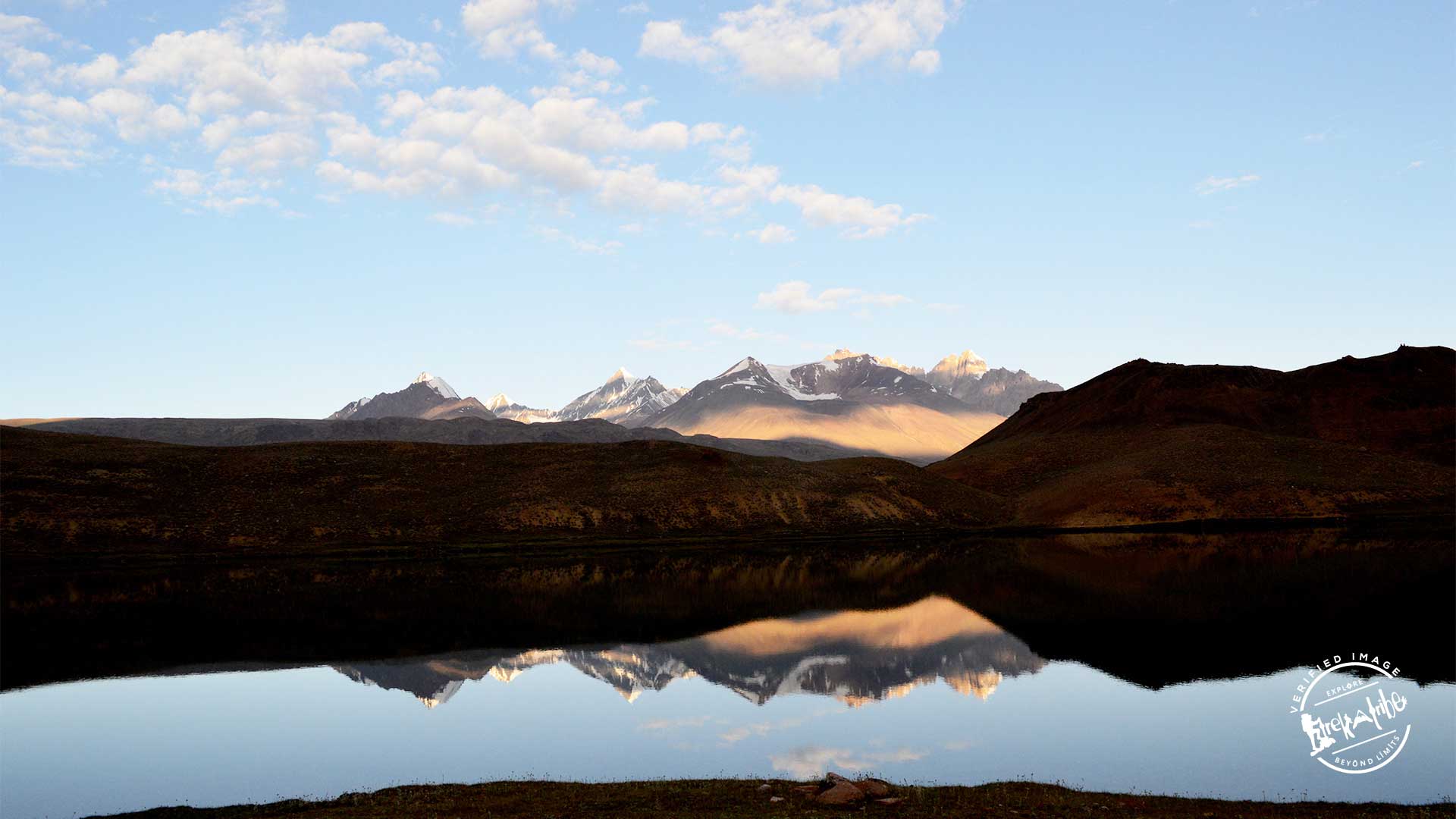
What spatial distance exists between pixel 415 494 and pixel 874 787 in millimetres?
117926

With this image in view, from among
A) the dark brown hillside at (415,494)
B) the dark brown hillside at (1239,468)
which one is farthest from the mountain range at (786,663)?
the dark brown hillside at (1239,468)

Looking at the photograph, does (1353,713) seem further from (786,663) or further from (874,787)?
(786,663)

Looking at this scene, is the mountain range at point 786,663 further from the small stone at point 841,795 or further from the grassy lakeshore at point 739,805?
the small stone at point 841,795

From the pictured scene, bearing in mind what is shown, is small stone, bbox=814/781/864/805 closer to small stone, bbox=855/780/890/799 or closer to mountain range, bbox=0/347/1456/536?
small stone, bbox=855/780/890/799

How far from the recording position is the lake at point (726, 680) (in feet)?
101

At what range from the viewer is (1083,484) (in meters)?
150

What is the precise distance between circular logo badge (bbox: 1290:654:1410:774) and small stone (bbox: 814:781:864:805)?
56.2 ft

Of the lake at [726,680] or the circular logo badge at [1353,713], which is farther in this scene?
the lake at [726,680]

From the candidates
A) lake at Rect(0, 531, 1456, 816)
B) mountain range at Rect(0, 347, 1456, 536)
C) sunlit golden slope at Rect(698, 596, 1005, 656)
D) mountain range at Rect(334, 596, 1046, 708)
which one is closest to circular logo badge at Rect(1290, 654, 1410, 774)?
lake at Rect(0, 531, 1456, 816)

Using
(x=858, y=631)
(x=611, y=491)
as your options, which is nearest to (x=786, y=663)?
(x=858, y=631)

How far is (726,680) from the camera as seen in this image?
44.5 metres

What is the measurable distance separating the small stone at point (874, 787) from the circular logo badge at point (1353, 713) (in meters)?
16.0

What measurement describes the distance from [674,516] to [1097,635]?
82.2 metres

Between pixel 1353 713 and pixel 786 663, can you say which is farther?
pixel 786 663
